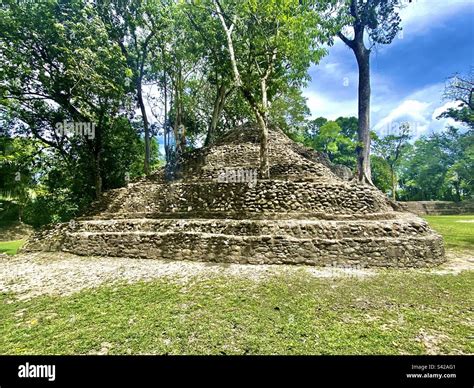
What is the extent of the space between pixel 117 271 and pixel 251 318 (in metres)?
4.18

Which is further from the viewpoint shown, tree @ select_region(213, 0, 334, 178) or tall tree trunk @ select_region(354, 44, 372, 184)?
tall tree trunk @ select_region(354, 44, 372, 184)

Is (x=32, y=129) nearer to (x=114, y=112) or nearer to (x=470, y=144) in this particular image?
(x=114, y=112)

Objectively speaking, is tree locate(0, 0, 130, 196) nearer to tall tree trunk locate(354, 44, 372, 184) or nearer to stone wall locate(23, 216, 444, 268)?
stone wall locate(23, 216, 444, 268)

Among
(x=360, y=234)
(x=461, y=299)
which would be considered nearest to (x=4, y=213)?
(x=360, y=234)

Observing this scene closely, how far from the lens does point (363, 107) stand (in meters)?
10.8

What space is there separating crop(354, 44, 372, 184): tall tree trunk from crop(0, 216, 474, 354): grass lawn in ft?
23.4

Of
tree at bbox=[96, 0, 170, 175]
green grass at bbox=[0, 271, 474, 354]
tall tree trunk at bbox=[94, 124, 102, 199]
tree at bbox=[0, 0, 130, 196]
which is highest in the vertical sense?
tree at bbox=[96, 0, 170, 175]

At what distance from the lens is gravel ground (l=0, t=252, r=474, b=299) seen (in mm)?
4676

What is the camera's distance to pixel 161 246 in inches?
270

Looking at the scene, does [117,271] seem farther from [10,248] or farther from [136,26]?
[136,26]

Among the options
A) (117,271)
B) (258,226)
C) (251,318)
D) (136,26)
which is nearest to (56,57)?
(136,26)

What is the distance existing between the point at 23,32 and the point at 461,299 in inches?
647

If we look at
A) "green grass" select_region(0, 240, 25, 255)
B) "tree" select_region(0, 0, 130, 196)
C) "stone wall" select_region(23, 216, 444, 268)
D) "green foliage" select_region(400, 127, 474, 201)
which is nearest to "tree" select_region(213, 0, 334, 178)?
"stone wall" select_region(23, 216, 444, 268)

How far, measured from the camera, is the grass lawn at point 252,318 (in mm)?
2469
